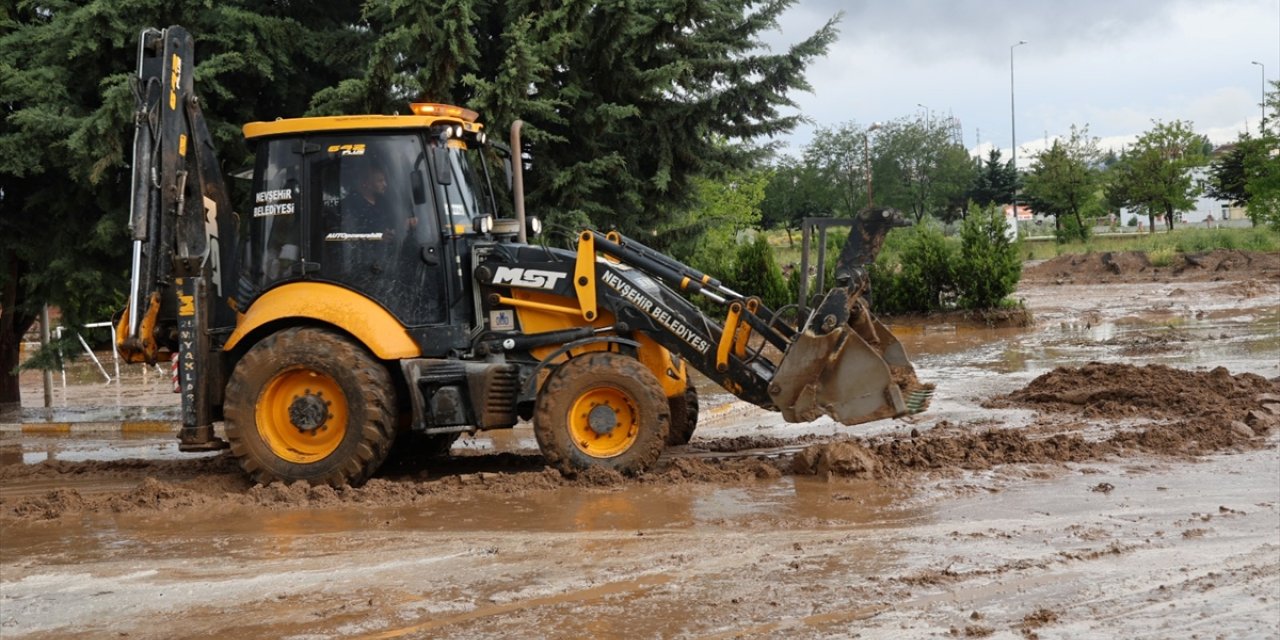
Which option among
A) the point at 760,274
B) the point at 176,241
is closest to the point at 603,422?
the point at 176,241

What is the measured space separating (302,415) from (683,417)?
326 centimetres

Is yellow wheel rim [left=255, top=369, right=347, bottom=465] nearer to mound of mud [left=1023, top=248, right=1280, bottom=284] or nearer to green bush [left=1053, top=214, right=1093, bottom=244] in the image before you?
mound of mud [left=1023, top=248, right=1280, bottom=284]

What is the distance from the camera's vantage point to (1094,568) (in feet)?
21.0

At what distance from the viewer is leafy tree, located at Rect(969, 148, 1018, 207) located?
65.4 m

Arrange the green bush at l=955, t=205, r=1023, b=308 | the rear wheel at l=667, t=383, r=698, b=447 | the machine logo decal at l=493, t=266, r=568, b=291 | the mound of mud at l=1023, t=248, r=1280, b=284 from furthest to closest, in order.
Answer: the mound of mud at l=1023, t=248, r=1280, b=284
the green bush at l=955, t=205, r=1023, b=308
the rear wheel at l=667, t=383, r=698, b=447
the machine logo decal at l=493, t=266, r=568, b=291

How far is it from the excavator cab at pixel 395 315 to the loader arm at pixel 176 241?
0.6 inches

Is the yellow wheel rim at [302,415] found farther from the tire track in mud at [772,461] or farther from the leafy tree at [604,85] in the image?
the leafy tree at [604,85]

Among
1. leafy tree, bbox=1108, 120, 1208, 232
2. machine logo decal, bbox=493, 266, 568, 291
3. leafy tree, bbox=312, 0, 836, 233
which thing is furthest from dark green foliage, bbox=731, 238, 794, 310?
leafy tree, bbox=1108, 120, 1208, 232

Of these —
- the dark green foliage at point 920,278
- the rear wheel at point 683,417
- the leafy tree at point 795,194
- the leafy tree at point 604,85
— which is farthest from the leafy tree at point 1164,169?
the rear wheel at point 683,417

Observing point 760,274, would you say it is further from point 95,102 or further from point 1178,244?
point 1178,244

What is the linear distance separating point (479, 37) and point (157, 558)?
939 centimetres

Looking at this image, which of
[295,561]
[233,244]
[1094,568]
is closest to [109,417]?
[233,244]

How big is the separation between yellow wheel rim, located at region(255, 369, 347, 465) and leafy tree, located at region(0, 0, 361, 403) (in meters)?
4.67

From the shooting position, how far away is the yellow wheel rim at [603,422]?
30.7ft
